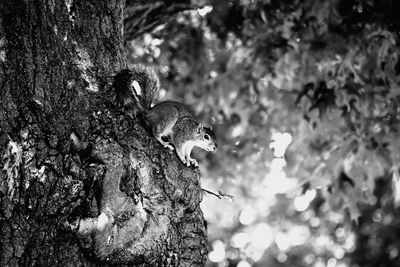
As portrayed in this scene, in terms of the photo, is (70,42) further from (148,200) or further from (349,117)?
(349,117)

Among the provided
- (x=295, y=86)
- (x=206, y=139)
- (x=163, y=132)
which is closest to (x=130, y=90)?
(x=163, y=132)

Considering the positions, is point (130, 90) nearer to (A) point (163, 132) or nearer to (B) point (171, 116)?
(A) point (163, 132)

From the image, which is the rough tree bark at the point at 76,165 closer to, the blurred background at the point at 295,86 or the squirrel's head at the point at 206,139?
the blurred background at the point at 295,86

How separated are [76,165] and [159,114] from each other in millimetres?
634

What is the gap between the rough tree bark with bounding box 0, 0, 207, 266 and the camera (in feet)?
5.34

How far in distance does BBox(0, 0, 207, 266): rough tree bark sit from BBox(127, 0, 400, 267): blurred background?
1.43 ft

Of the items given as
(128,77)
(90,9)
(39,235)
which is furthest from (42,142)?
(90,9)

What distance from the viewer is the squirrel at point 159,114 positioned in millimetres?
A: 1920

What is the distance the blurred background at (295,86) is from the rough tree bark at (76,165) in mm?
436

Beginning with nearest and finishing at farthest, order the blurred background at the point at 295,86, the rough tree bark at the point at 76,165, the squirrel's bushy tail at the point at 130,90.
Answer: the rough tree bark at the point at 76,165
the squirrel's bushy tail at the point at 130,90
the blurred background at the point at 295,86

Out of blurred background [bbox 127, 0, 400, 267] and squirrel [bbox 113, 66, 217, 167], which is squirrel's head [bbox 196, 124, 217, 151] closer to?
squirrel [bbox 113, 66, 217, 167]

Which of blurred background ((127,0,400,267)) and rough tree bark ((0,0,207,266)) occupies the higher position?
blurred background ((127,0,400,267))

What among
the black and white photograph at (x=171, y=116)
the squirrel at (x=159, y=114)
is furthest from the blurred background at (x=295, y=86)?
the squirrel at (x=159, y=114)

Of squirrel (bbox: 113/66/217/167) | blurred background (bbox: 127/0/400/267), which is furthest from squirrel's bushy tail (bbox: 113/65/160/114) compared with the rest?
blurred background (bbox: 127/0/400/267)
